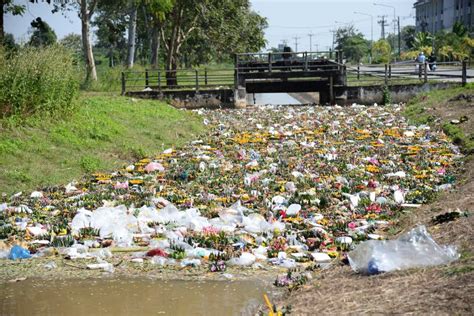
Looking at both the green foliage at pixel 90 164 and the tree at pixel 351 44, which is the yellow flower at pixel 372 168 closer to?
the green foliage at pixel 90 164

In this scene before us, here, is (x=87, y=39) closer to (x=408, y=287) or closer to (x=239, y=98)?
(x=239, y=98)

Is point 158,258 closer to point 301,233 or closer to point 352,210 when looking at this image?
point 301,233

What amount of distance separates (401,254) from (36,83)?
9839 mm

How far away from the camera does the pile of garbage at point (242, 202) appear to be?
726cm

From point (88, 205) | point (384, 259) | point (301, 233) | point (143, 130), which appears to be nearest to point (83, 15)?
point (143, 130)

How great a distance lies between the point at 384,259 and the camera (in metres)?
5.65

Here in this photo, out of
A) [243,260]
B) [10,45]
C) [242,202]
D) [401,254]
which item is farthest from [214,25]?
[401,254]

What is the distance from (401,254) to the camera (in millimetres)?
5730

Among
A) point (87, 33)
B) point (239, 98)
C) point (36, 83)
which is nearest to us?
point (36, 83)

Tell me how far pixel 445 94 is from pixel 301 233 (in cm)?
1657

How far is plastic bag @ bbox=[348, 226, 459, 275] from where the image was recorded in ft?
18.3

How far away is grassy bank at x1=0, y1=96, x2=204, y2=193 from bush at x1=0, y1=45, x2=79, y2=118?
11.4 inches

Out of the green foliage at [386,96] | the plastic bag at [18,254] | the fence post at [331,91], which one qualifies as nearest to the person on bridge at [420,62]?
the green foliage at [386,96]

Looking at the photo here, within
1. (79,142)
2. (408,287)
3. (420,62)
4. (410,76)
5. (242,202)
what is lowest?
(242,202)
